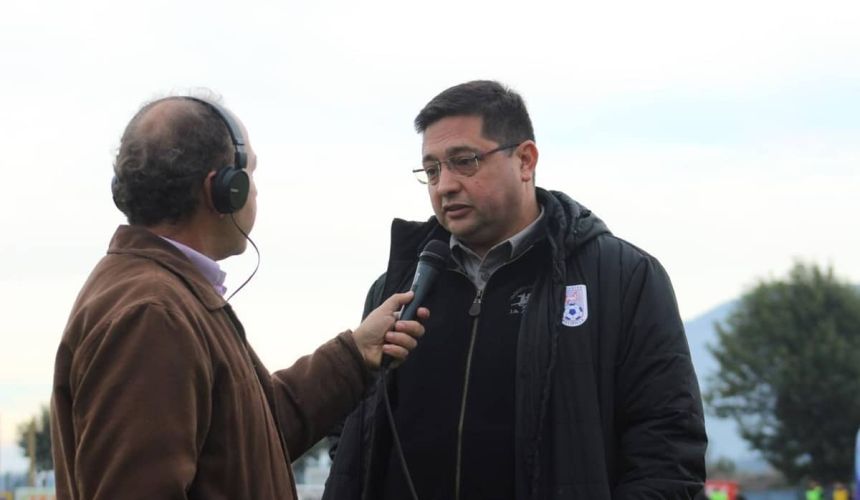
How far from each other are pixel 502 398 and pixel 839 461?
58400 mm

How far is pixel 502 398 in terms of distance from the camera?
536 centimetres

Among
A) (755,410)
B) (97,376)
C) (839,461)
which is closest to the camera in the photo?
(97,376)

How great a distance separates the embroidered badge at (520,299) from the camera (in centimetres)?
552

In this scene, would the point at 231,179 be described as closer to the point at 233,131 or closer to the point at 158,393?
the point at 233,131

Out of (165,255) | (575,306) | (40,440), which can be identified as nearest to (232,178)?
(165,255)

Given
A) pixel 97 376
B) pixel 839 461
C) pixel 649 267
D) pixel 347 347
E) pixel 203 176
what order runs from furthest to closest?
pixel 839 461 < pixel 649 267 < pixel 347 347 < pixel 203 176 < pixel 97 376

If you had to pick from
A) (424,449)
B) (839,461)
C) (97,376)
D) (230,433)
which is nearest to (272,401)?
(230,433)

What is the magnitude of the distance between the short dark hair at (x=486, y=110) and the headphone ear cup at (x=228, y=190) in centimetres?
172

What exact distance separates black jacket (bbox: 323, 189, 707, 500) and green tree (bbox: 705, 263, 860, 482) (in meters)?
57.8

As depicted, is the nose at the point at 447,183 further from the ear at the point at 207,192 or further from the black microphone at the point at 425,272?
the ear at the point at 207,192

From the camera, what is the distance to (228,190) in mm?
4152

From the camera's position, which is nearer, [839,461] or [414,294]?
[414,294]

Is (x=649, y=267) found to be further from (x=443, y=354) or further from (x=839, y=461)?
(x=839, y=461)

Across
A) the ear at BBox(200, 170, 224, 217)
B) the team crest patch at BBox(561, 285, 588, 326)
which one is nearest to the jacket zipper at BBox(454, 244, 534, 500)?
the team crest patch at BBox(561, 285, 588, 326)
